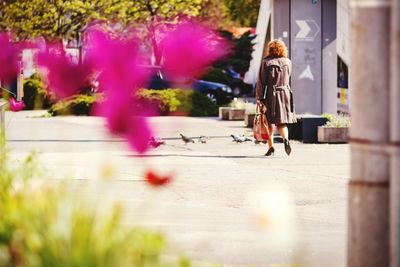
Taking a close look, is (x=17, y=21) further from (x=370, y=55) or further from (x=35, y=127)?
(x=370, y=55)

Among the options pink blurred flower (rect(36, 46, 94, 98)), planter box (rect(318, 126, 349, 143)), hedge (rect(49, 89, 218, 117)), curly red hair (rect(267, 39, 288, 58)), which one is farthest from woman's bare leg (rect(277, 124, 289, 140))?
hedge (rect(49, 89, 218, 117))

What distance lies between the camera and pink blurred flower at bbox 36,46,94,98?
3.67 metres

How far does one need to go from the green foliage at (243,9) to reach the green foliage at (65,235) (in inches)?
2805

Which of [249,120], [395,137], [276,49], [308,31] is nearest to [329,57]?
[308,31]

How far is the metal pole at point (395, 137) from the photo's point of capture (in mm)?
4039

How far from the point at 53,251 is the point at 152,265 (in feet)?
1.14

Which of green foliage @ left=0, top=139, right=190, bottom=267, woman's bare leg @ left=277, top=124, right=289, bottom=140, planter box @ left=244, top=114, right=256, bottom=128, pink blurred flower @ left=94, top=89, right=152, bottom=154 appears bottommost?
planter box @ left=244, top=114, right=256, bottom=128

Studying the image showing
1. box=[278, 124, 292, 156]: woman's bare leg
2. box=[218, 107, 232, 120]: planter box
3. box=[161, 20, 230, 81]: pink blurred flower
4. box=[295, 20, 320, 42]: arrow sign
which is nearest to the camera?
box=[161, 20, 230, 81]: pink blurred flower

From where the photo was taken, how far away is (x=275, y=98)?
16.7 metres

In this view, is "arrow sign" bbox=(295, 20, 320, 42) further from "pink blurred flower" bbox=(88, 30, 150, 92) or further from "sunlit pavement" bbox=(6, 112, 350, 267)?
"pink blurred flower" bbox=(88, 30, 150, 92)

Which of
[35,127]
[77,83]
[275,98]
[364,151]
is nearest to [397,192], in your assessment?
[364,151]

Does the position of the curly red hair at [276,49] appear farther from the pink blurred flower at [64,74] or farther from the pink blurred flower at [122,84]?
the pink blurred flower at [122,84]

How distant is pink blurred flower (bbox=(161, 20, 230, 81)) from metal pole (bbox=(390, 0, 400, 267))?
737 millimetres

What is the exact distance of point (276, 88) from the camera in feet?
54.7
